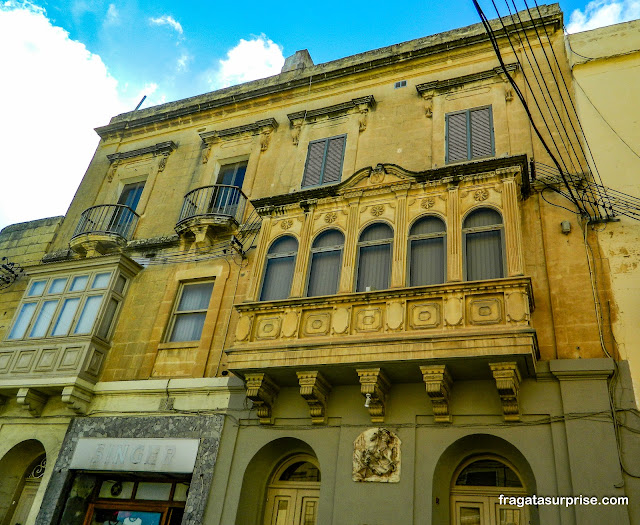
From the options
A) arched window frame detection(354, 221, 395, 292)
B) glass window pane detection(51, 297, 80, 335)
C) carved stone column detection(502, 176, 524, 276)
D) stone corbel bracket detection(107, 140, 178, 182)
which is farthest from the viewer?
stone corbel bracket detection(107, 140, 178, 182)

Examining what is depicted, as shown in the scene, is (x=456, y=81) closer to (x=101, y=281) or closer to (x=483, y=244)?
(x=483, y=244)

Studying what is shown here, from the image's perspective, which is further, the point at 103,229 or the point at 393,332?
the point at 103,229

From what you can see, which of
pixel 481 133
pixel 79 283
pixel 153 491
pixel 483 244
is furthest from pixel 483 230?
pixel 79 283

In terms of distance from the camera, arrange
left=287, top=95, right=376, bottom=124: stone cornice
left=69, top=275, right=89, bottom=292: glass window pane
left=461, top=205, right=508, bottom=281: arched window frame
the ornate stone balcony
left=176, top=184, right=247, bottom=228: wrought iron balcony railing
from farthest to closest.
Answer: left=287, top=95, right=376, bottom=124: stone cornice
left=176, top=184, right=247, bottom=228: wrought iron balcony railing
left=69, top=275, right=89, bottom=292: glass window pane
left=461, top=205, right=508, bottom=281: arched window frame
the ornate stone balcony

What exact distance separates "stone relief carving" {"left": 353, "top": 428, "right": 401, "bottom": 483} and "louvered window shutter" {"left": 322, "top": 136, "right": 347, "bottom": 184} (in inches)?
276

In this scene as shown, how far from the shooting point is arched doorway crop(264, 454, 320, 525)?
10.8m

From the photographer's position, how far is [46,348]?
13.8 metres

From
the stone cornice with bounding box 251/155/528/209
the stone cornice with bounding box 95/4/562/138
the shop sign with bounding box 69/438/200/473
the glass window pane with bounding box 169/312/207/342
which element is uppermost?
the stone cornice with bounding box 95/4/562/138

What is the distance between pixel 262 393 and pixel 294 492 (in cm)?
221

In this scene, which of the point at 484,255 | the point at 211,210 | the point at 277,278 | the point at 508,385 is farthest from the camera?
the point at 211,210

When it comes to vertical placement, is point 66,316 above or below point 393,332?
above

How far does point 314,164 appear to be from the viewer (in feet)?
49.7

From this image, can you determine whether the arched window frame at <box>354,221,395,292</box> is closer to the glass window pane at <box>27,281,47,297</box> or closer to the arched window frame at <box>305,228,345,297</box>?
the arched window frame at <box>305,228,345,297</box>

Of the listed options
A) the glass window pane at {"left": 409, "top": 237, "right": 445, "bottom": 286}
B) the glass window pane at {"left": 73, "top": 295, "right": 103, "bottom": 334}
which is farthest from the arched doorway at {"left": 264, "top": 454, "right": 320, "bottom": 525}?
the glass window pane at {"left": 73, "top": 295, "right": 103, "bottom": 334}
